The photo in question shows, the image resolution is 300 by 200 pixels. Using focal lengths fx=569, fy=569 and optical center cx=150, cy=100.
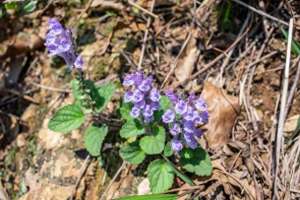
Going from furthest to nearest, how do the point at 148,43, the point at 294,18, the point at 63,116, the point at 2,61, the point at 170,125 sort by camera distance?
Answer: the point at 2,61 < the point at 148,43 < the point at 294,18 < the point at 63,116 < the point at 170,125

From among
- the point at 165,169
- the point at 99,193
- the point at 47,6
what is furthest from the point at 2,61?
the point at 165,169

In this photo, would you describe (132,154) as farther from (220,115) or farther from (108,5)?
(108,5)

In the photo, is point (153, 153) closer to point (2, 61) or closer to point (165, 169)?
point (165, 169)

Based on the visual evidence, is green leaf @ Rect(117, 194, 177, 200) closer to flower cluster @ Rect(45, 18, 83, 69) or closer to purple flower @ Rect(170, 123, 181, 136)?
purple flower @ Rect(170, 123, 181, 136)

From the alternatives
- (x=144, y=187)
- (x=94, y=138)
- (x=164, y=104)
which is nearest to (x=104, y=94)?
(x=94, y=138)

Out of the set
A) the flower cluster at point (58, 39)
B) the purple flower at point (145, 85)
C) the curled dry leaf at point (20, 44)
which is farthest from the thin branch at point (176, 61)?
the curled dry leaf at point (20, 44)

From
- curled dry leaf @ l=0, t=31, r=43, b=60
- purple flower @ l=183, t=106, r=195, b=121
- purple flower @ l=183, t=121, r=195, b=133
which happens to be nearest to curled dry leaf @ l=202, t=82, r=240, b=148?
purple flower @ l=183, t=121, r=195, b=133

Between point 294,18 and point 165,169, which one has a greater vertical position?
point 294,18
